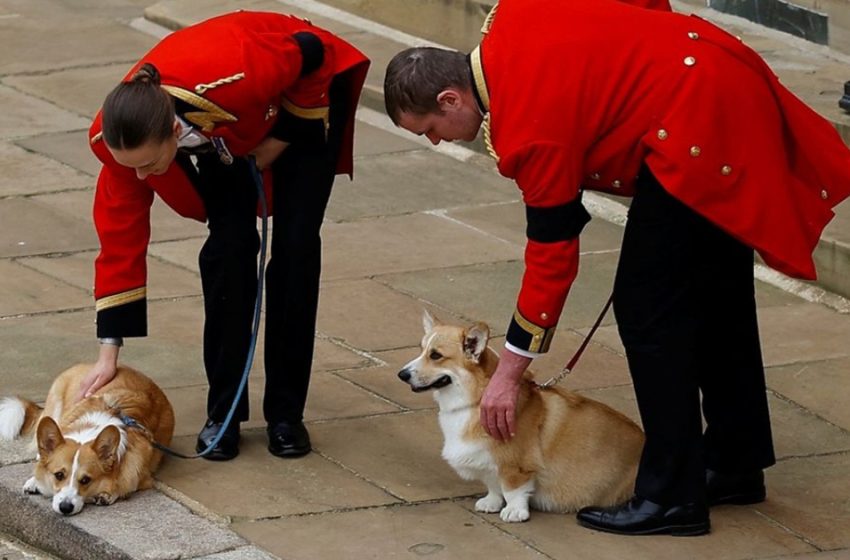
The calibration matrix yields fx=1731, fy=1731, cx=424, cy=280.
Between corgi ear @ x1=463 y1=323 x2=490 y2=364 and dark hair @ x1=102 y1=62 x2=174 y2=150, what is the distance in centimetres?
109

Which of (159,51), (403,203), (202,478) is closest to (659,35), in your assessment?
(159,51)

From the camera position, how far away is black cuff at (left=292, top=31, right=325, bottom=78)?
536 centimetres

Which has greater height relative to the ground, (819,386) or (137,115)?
(137,115)

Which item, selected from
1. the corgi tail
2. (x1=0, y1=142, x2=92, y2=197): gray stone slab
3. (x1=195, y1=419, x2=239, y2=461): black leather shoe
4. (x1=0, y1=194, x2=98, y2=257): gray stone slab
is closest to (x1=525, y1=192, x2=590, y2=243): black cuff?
(x1=195, y1=419, x2=239, y2=461): black leather shoe

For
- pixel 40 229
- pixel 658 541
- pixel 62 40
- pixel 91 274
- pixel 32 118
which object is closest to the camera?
pixel 658 541

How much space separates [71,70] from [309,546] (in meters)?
6.68

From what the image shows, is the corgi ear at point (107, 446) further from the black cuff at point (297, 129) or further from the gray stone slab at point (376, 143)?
the gray stone slab at point (376, 143)

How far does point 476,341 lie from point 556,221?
0.61 meters

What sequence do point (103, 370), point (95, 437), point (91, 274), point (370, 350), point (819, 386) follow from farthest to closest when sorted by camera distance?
point (91, 274)
point (370, 350)
point (819, 386)
point (103, 370)
point (95, 437)

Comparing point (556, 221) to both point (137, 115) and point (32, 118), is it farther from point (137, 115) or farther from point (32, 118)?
point (32, 118)

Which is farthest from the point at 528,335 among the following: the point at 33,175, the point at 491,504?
the point at 33,175

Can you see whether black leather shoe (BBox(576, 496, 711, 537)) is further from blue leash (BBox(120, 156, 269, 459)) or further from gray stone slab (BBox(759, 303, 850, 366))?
gray stone slab (BBox(759, 303, 850, 366))

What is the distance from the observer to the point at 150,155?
495 centimetres

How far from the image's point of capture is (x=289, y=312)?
18.7ft
